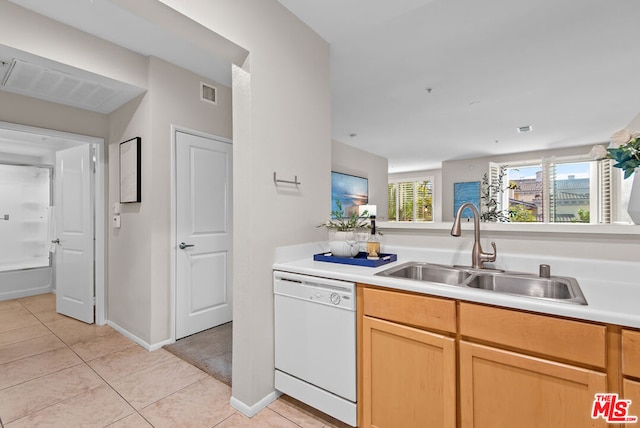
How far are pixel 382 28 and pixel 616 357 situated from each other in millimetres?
2264

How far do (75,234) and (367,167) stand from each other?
5014 mm

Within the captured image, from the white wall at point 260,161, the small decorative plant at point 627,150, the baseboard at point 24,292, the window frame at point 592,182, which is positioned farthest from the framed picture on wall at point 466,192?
the baseboard at point 24,292

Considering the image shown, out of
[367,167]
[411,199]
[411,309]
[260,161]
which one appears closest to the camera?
[411,309]

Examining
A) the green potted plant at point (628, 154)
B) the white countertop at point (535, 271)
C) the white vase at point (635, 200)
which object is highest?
the green potted plant at point (628, 154)

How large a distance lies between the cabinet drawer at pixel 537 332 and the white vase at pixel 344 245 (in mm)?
849

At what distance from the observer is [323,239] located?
7.43ft

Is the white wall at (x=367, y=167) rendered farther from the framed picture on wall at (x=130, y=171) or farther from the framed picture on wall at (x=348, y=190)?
the framed picture on wall at (x=130, y=171)

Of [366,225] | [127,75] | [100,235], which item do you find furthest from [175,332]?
[127,75]

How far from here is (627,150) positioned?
137 cm

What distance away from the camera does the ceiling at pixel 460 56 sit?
2.04 metres

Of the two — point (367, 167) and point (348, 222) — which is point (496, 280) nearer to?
point (348, 222)

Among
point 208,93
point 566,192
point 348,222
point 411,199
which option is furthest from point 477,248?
point 411,199

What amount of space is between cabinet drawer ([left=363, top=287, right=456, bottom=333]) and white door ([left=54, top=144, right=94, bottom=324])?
10.0 feet

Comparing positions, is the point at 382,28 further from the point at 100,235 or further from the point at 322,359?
the point at 100,235
